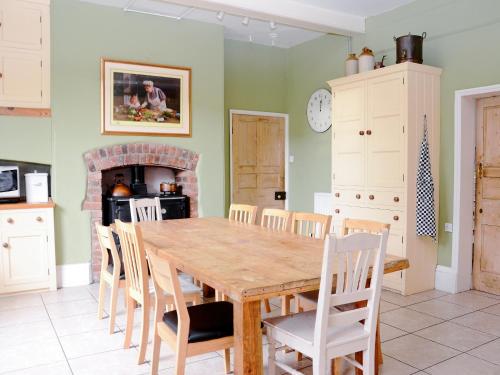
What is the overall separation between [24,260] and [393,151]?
369cm

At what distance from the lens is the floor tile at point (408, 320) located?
3.43 metres

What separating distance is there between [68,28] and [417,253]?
414cm

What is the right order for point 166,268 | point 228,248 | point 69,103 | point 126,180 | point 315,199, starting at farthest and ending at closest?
point 315,199, point 126,180, point 69,103, point 228,248, point 166,268

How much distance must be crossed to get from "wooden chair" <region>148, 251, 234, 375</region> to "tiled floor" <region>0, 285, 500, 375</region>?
0.55m

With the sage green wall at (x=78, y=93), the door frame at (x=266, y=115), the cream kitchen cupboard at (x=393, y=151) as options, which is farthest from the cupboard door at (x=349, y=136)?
the sage green wall at (x=78, y=93)

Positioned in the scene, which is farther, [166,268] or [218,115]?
[218,115]

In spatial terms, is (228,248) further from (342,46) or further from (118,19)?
(342,46)

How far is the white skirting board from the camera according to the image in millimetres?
4578

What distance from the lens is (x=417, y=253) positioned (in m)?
4.29

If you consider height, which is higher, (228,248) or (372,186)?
(372,186)

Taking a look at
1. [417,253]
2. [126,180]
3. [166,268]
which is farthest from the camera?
[126,180]

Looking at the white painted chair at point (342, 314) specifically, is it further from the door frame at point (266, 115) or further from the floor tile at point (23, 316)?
the door frame at point (266, 115)

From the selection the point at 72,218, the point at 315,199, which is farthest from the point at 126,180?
the point at 315,199

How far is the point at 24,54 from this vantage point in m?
4.34
